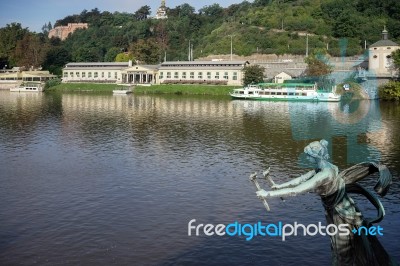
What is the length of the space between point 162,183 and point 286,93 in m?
55.9

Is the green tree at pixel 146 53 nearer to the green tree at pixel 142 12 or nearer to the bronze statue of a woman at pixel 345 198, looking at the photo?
the green tree at pixel 142 12

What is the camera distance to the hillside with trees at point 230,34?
111875mm

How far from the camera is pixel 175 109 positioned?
66.2m

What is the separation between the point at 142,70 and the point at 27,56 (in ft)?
134

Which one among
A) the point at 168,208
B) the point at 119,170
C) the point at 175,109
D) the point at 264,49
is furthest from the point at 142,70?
the point at 168,208

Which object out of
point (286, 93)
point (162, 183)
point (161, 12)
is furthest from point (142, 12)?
point (162, 183)

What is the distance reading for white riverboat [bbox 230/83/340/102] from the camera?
75938mm

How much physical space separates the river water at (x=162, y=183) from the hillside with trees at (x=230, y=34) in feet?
192

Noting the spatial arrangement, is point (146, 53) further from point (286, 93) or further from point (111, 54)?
point (286, 93)

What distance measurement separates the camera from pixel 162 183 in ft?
88.2

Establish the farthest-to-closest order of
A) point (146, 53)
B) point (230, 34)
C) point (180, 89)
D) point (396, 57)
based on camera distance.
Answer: point (230, 34)
point (146, 53)
point (180, 89)
point (396, 57)

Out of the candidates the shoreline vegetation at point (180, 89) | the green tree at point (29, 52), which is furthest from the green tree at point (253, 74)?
the green tree at point (29, 52)

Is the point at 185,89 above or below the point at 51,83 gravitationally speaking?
below

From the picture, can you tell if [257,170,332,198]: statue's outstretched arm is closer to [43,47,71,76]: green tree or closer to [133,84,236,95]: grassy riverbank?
[133,84,236,95]: grassy riverbank
